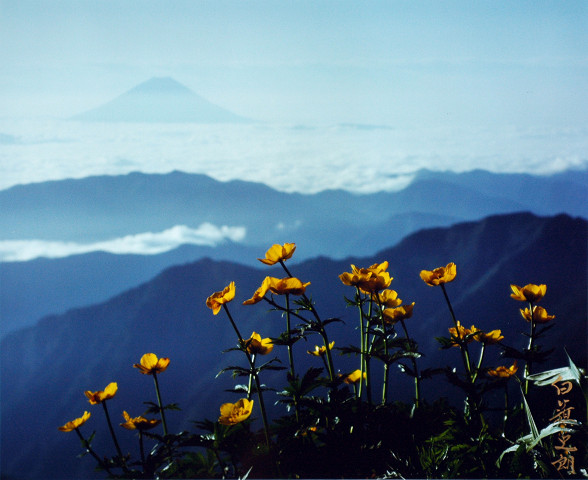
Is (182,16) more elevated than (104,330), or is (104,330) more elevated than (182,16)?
(182,16)

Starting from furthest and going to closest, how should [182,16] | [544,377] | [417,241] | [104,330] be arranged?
[417,241], [104,330], [182,16], [544,377]

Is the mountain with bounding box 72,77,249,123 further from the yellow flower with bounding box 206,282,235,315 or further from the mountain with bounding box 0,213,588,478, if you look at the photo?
the yellow flower with bounding box 206,282,235,315

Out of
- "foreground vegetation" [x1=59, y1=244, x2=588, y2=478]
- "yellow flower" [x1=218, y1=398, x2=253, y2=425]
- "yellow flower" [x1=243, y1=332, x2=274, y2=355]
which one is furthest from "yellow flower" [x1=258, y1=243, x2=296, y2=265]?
"yellow flower" [x1=218, y1=398, x2=253, y2=425]

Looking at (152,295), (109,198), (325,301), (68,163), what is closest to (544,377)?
(325,301)

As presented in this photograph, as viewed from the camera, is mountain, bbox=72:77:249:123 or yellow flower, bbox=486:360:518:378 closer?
yellow flower, bbox=486:360:518:378

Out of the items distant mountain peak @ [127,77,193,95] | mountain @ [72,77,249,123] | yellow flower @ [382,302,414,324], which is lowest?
yellow flower @ [382,302,414,324]

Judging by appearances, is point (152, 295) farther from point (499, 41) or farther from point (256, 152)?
point (499, 41)
